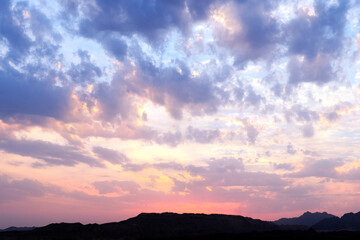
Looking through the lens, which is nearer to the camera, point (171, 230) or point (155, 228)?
point (171, 230)

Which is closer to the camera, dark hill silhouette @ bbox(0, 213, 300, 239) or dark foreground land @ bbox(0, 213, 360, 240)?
dark foreground land @ bbox(0, 213, 360, 240)

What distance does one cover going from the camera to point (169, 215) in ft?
449

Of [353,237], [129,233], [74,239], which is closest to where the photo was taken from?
[353,237]

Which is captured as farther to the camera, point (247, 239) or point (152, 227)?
point (152, 227)

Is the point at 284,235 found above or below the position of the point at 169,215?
below

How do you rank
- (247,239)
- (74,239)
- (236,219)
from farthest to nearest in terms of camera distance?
(236,219) → (74,239) → (247,239)

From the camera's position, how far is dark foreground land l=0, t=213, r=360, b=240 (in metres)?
105

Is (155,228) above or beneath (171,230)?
above

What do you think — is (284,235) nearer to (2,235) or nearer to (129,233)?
(129,233)

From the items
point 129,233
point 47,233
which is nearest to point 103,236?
point 129,233

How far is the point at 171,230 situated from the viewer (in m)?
124

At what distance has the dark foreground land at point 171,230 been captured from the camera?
345 ft

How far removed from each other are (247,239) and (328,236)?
27.3 m

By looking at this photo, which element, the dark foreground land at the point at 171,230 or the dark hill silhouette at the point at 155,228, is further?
the dark hill silhouette at the point at 155,228
